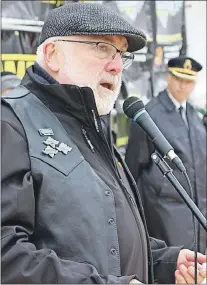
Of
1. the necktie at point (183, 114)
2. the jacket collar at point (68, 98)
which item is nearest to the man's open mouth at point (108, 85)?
the jacket collar at point (68, 98)

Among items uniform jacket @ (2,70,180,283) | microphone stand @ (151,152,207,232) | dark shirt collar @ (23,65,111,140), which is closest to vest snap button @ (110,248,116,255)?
uniform jacket @ (2,70,180,283)

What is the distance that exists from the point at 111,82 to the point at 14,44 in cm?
150

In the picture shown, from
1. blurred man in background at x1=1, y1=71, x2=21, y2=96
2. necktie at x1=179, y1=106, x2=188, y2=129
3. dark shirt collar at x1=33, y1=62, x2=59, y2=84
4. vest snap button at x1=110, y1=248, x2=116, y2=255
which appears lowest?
necktie at x1=179, y1=106, x2=188, y2=129

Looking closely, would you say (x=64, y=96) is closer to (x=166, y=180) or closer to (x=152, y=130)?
(x=152, y=130)

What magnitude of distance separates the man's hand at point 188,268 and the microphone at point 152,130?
0.24 metres

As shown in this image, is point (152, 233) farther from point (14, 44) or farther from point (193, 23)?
point (193, 23)

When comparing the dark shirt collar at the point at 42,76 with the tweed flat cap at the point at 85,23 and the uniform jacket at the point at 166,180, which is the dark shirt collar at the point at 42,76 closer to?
the tweed flat cap at the point at 85,23

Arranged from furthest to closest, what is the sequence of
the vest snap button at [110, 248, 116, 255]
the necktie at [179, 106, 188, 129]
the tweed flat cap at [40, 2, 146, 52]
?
the necktie at [179, 106, 188, 129], the tweed flat cap at [40, 2, 146, 52], the vest snap button at [110, 248, 116, 255]

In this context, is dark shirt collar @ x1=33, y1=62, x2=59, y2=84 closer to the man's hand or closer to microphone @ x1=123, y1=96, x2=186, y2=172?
microphone @ x1=123, y1=96, x2=186, y2=172

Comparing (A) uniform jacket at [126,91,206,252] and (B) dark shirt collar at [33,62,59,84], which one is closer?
(B) dark shirt collar at [33,62,59,84]

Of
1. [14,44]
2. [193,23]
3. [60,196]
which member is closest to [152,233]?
[14,44]

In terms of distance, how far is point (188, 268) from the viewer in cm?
125

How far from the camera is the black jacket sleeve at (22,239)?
3.01 ft

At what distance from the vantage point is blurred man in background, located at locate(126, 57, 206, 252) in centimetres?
246
